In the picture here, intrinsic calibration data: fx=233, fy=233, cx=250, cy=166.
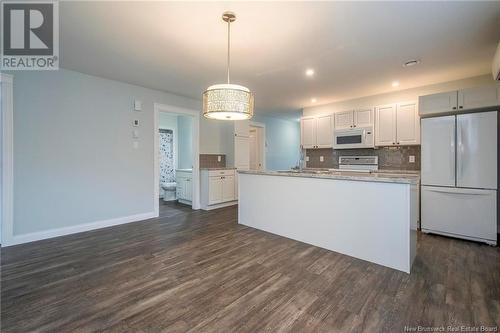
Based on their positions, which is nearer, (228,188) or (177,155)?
(228,188)

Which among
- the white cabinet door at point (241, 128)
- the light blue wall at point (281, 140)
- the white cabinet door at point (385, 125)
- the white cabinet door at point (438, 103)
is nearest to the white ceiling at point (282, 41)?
the white cabinet door at point (438, 103)

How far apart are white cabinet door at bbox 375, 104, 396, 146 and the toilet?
4923 mm

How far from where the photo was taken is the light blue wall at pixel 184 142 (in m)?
6.54

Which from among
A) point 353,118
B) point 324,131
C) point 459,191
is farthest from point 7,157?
point 459,191

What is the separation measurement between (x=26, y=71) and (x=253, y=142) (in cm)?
516

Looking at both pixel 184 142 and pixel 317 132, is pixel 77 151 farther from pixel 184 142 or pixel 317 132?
pixel 317 132

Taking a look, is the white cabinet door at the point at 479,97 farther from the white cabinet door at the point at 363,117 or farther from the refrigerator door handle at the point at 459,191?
the white cabinet door at the point at 363,117

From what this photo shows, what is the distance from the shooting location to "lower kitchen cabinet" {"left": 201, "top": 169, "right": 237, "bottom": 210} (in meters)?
5.16

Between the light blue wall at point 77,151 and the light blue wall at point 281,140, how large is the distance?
11.5ft

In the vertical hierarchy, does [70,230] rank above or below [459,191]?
below

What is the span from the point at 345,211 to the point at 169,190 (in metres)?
4.78

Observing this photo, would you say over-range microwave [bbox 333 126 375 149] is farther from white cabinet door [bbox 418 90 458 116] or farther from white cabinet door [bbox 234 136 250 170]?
white cabinet door [bbox 234 136 250 170]

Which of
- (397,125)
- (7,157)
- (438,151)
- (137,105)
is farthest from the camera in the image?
(397,125)

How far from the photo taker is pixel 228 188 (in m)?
5.54
